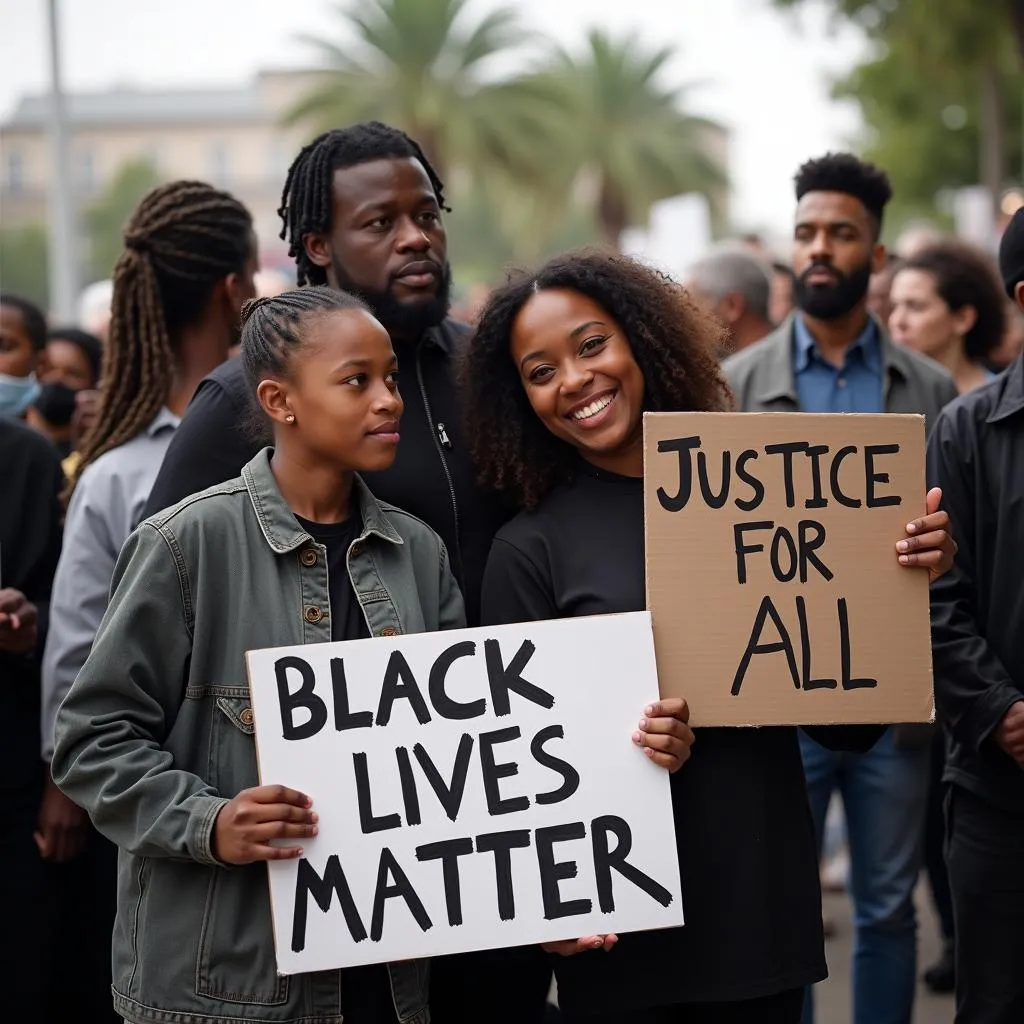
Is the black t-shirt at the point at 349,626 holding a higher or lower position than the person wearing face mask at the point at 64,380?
lower

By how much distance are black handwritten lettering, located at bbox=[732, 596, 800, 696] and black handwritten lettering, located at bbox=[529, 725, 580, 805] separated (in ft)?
1.23

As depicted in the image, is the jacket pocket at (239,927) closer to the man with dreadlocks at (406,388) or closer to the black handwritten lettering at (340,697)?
the black handwritten lettering at (340,697)

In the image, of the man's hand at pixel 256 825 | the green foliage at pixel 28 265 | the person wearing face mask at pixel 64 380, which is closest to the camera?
the man's hand at pixel 256 825

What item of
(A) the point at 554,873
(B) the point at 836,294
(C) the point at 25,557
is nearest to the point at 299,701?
(A) the point at 554,873

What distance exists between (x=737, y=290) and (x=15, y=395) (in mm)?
2816

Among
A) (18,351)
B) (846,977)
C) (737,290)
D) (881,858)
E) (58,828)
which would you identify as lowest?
(846,977)

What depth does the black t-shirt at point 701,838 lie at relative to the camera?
2.72 m

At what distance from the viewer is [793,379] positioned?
472 cm

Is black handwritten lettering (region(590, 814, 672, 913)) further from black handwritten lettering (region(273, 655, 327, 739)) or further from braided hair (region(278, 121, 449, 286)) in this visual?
braided hair (region(278, 121, 449, 286))

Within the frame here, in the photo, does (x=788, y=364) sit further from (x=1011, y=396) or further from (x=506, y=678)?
(x=506, y=678)

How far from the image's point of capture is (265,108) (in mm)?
87688

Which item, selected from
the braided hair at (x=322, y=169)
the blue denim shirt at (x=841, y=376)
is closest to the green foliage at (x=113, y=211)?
the blue denim shirt at (x=841, y=376)

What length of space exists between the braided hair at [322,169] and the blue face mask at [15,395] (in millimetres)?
1708

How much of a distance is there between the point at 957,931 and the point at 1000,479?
1046 millimetres
